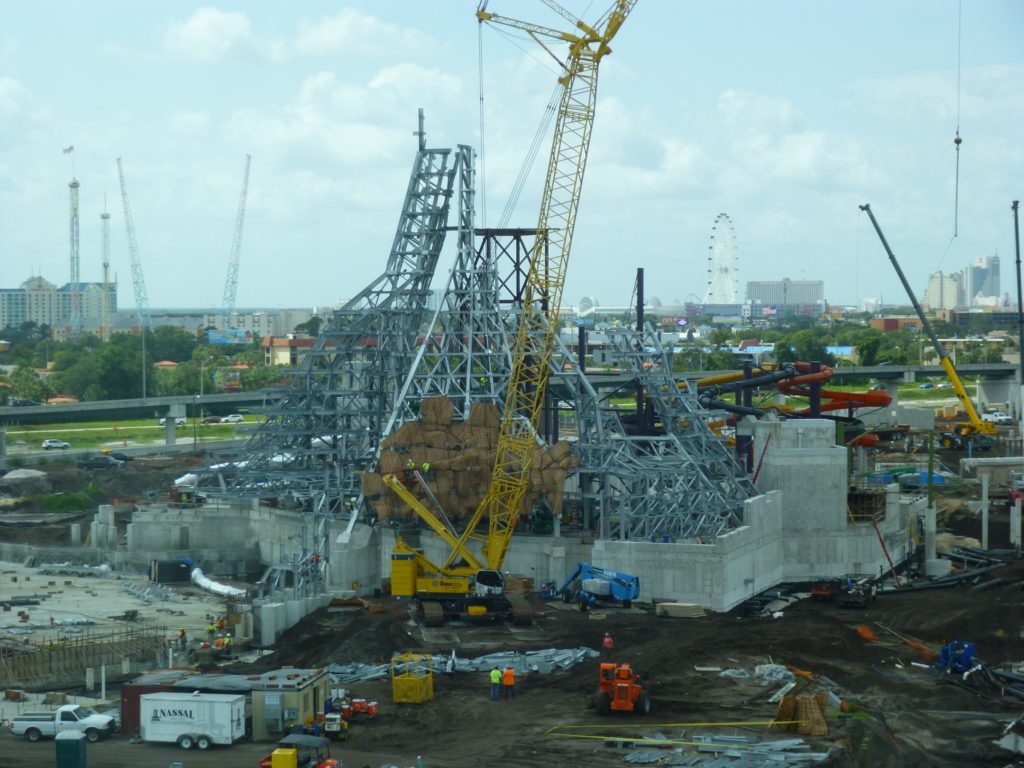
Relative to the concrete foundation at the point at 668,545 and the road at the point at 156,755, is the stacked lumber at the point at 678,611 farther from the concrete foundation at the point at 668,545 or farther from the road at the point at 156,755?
the road at the point at 156,755

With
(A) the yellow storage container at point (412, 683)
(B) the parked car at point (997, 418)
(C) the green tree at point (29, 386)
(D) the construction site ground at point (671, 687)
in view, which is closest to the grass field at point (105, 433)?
(C) the green tree at point (29, 386)

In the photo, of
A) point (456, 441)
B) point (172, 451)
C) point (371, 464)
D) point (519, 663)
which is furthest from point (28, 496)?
point (519, 663)

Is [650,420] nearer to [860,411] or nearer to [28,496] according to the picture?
[28,496]

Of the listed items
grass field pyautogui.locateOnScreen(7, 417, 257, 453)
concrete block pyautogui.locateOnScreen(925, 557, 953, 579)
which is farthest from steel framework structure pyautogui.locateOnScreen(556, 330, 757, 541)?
grass field pyautogui.locateOnScreen(7, 417, 257, 453)

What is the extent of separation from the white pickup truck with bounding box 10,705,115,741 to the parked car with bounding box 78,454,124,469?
84.0 metres

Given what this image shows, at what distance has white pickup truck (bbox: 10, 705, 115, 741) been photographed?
4922 cm

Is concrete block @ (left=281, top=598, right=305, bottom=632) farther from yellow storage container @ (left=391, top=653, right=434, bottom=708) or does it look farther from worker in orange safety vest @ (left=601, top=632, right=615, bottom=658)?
yellow storage container @ (left=391, top=653, right=434, bottom=708)

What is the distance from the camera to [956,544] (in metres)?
91.2

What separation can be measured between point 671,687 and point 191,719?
16657 millimetres

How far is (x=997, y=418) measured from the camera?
162625 millimetres

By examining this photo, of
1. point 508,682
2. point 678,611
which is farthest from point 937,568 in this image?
point 508,682

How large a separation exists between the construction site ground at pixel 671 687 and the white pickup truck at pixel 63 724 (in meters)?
0.45

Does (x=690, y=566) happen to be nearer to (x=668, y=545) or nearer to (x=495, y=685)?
(x=668, y=545)

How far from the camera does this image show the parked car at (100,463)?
437ft
